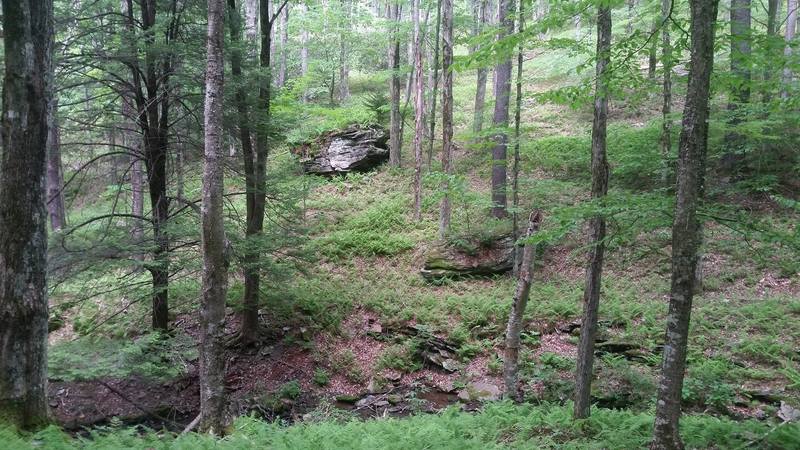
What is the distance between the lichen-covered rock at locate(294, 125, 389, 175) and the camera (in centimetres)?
2181

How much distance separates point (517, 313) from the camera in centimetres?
906

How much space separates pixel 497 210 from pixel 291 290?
26.0ft

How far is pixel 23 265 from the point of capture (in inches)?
203

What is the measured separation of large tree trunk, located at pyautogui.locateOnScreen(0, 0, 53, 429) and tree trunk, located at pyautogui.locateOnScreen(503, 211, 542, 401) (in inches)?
293

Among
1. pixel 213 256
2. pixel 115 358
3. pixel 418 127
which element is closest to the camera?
pixel 213 256

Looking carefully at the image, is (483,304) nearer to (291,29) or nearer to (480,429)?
(480,429)

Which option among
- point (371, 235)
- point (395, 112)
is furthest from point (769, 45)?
point (395, 112)

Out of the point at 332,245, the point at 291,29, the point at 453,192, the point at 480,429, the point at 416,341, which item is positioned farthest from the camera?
the point at 291,29

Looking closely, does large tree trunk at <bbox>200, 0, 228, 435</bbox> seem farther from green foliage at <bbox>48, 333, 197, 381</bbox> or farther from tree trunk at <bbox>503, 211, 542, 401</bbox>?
tree trunk at <bbox>503, 211, 542, 401</bbox>

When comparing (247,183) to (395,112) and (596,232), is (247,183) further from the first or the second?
(395,112)

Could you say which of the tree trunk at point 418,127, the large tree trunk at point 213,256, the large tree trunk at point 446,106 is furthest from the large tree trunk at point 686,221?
the tree trunk at point 418,127

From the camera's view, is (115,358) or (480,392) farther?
(480,392)

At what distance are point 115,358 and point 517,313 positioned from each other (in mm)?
7406

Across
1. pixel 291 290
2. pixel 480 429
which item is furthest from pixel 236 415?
pixel 480 429
